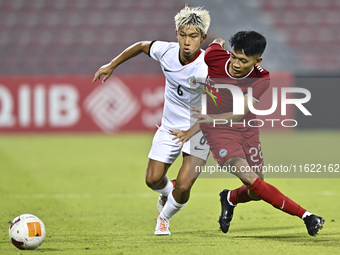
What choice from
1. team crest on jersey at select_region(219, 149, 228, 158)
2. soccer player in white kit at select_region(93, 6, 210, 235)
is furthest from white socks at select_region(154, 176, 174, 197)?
team crest on jersey at select_region(219, 149, 228, 158)

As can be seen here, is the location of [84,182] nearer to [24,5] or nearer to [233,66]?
[233,66]

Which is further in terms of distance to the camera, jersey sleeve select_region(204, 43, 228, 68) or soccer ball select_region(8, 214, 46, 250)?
jersey sleeve select_region(204, 43, 228, 68)

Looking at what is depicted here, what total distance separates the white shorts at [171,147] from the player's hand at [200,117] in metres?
0.19

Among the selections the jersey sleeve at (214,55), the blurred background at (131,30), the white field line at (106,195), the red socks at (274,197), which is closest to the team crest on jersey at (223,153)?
the red socks at (274,197)

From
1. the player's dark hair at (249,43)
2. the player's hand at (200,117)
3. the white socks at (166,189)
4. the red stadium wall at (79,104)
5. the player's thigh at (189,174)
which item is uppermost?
the player's dark hair at (249,43)

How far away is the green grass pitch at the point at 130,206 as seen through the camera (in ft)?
13.5

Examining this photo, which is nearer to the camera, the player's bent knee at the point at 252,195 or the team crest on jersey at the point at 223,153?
the team crest on jersey at the point at 223,153

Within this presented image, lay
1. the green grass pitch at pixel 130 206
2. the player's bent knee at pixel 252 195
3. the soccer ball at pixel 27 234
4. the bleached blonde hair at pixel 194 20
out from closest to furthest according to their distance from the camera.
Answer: the soccer ball at pixel 27 234
the green grass pitch at pixel 130 206
the bleached blonde hair at pixel 194 20
the player's bent knee at pixel 252 195

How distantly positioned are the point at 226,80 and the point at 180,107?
0.55 metres

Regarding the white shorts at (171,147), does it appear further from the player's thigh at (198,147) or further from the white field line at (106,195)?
the white field line at (106,195)

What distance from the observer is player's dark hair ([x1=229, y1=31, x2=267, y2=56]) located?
163 inches

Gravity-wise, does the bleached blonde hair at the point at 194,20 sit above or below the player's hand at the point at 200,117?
above

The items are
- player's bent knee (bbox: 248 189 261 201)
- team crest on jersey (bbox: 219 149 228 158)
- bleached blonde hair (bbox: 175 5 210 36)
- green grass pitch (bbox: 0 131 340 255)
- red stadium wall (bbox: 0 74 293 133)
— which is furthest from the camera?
red stadium wall (bbox: 0 74 293 133)

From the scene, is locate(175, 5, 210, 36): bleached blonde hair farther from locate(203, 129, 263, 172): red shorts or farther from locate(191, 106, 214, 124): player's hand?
locate(203, 129, 263, 172): red shorts
